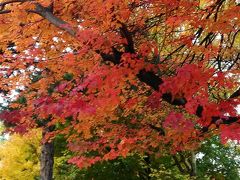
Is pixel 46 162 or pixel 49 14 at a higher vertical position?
pixel 46 162

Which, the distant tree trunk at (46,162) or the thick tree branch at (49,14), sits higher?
the distant tree trunk at (46,162)

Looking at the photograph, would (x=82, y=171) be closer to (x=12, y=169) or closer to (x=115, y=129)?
(x=12, y=169)

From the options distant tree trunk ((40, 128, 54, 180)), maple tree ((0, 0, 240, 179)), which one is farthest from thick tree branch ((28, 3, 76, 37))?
distant tree trunk ((40, 128, 54, 180))

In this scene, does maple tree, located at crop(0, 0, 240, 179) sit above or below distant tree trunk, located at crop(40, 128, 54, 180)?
below

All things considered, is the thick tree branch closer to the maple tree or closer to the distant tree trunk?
the maple tree

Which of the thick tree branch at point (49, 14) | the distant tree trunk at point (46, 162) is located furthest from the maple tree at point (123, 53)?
the distant tree trunk at point (46, 162)

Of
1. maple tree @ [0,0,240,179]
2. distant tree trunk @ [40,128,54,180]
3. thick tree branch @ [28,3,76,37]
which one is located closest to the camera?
maple tree @ [0,0,240,179]

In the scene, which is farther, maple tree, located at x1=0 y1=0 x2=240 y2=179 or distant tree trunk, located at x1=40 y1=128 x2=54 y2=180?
distant tree trunk, located at x1=40 y1=128 x2=54 y2=180

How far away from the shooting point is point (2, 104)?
1420 cm

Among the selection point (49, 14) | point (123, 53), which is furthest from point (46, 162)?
point (123, 53)

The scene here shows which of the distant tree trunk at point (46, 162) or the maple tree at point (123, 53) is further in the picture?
the distant tree trunk at point (46, 162)

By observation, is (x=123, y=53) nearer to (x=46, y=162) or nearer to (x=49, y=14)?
(x=49, y=14)

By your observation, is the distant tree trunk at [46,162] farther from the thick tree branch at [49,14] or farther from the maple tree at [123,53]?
the thick tree branch at [49,14]

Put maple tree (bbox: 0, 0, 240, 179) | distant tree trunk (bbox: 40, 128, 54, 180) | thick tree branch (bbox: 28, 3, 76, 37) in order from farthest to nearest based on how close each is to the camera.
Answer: distant tree trunk (bbox: 40, 128, 54, 180) < thick tree branch (bbox: 28, 3, 76, 37) < maple tree (bbox: 0, 0, 240, 179)
